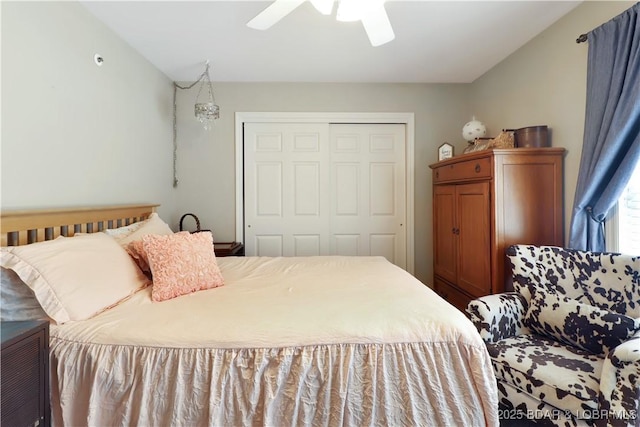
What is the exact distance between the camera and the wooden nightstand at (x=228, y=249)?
2.69m

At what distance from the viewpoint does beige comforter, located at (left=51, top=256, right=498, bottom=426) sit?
110 cm

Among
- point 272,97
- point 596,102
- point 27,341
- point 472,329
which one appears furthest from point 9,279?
point 596,102

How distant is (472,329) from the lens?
1.19 metres

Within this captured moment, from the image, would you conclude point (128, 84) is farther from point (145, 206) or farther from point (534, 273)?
point (534, 273)

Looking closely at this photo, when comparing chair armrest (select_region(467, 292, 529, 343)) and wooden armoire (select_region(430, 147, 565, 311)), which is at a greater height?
wooden armoire (select_region(430, 147, 565, 311))

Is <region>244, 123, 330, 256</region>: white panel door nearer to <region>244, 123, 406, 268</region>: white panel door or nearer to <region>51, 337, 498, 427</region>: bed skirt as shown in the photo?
<region>244, 123, 406, 268</region>: white panel door

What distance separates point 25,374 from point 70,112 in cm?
147

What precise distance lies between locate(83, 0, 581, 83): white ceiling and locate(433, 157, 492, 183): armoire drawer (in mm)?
974

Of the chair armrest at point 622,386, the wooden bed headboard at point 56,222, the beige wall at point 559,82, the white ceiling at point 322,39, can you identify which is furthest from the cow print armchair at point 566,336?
the wooden bed headboard at point 56,222

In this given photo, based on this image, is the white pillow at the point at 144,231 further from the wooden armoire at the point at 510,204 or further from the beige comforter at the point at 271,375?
the wooden armoire at the point at 510,204

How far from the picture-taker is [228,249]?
8.96ft

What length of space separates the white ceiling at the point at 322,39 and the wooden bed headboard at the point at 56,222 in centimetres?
134

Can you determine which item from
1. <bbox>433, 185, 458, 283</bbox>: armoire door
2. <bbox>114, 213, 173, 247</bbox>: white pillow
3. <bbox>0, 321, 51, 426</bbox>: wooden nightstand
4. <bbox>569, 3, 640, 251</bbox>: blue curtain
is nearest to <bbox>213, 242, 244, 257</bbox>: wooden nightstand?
<bbox>114, 213, 173, 247</bbox>: white pillow

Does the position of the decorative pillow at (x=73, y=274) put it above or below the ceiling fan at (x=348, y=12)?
below
